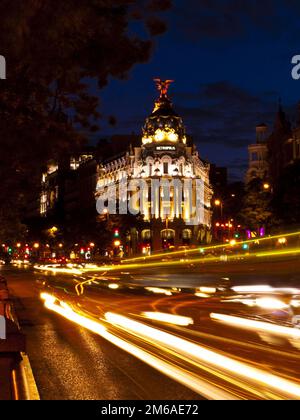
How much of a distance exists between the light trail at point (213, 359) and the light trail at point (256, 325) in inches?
99.9

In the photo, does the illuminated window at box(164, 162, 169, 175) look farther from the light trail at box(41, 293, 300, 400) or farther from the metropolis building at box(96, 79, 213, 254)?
the light trail at box(41, 293, 300, 400)

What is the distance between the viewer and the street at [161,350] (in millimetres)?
9820

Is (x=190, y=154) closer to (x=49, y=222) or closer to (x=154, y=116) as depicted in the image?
(x=154, y=116)

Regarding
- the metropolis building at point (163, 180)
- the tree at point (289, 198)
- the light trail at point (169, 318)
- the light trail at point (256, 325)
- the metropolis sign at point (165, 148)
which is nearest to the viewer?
the light trail at point (256, 325)

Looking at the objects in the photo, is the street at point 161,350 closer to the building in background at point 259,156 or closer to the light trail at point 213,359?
the light trail at point 213,359

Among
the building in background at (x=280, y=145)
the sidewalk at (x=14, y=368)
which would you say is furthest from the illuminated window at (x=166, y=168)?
the sidewalk at (x=14, y=368)

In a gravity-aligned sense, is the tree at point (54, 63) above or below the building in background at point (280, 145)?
below

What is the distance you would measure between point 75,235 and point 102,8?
Answer: 10016cm

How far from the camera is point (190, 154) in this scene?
141 meters

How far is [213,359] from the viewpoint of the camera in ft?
39.8

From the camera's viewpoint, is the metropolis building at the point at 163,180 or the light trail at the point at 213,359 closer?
the light trail at the point at 213,359

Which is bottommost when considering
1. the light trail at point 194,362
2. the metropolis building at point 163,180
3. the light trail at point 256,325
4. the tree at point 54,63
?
the light trail at point 256,325

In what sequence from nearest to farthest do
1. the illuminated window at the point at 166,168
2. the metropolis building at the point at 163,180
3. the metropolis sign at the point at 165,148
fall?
1. the metropolis building at the point at 163,180
2. the illuminated window at the point at 166,168
3. the metropolis sign at the point at 165,148

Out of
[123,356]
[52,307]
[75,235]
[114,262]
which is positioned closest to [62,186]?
[75,235]
